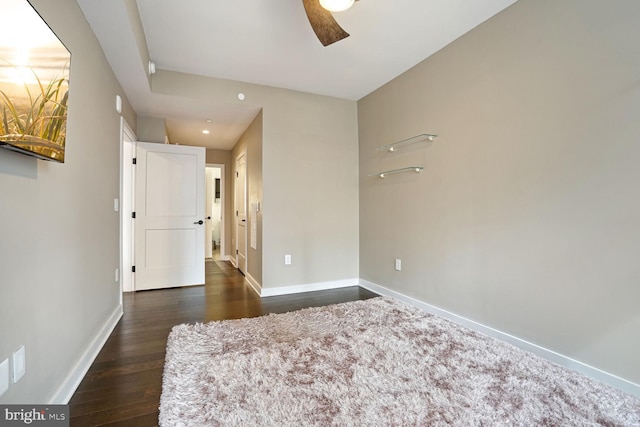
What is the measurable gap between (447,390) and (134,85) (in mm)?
3723

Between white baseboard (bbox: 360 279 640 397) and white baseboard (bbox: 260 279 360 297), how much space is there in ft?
2.99

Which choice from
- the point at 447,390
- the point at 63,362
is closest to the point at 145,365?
the point at 63,362

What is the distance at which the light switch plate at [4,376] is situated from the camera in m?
1.07

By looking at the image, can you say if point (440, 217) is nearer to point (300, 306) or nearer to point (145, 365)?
point (300, 306)

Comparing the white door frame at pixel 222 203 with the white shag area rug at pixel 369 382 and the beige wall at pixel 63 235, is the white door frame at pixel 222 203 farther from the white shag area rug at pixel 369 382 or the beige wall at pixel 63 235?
the white shag area rug at pixel 369 382

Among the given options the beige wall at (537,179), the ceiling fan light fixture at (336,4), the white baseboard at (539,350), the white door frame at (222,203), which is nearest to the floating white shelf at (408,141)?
the beige wall at (537,179)

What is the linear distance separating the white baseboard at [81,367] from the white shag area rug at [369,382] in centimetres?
47

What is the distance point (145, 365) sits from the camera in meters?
1.94

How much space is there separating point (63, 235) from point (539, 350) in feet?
10.3

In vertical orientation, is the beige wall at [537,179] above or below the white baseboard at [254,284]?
above

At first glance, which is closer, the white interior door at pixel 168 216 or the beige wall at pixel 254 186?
the beige wall at pixel 254 186

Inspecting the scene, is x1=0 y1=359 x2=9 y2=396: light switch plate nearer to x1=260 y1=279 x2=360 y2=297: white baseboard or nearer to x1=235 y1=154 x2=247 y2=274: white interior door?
x1=260 y1=279 x2=360 y2=297: white baseboard

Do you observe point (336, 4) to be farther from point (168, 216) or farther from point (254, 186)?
point (168, 216)

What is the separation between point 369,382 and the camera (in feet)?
5.60
